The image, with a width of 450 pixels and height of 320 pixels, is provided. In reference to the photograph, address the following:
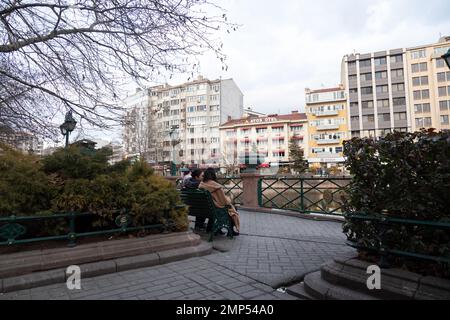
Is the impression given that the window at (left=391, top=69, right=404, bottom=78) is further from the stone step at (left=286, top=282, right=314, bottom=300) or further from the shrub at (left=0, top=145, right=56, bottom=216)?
the shrub at (left=0, top=145, right=56, bottom=216)

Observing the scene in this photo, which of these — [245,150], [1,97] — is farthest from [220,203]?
[245,150]

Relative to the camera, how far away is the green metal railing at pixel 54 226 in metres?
3.86

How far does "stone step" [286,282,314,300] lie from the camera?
3414mm

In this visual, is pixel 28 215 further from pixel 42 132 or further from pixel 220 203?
pixel 42 132

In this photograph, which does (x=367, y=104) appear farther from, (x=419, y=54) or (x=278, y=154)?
(x=278, y=154)

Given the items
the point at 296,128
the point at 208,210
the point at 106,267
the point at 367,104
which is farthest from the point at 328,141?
the point at 106,267

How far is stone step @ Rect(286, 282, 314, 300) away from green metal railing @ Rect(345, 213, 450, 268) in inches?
32.8

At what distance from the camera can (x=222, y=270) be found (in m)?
4.28

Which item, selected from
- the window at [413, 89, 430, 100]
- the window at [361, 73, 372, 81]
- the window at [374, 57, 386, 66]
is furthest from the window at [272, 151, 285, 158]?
the window at [413, 89, 430, 100]

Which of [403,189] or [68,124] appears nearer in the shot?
[403,189]

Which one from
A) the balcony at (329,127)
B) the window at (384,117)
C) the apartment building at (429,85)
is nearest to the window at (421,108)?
the apartment building at (429,85)

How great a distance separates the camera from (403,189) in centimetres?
321

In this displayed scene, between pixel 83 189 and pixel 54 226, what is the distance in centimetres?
67

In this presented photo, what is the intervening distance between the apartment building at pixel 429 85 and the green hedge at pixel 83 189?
221 ft
